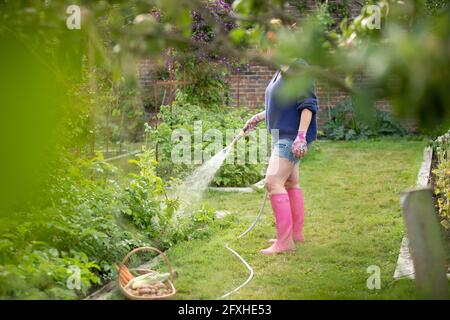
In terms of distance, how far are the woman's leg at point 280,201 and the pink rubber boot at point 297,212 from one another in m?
0.25

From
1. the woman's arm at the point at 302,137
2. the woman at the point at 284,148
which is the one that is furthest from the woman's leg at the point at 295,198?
the woman's arm at the point at 302,137

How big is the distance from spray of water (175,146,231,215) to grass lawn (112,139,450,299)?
171 millimetres

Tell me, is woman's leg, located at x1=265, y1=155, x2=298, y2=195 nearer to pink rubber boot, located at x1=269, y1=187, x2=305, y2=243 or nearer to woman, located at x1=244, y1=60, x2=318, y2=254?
woman, located at x1=244, y1=60, x2=318, y2=254

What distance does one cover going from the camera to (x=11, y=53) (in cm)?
111

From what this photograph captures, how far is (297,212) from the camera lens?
537 cm

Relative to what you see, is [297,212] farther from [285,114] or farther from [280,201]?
[285,114]

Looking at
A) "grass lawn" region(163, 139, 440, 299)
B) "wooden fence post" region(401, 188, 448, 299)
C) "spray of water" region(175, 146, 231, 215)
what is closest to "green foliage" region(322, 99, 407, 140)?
"grass lawn" region(163, 139, 440, 299)

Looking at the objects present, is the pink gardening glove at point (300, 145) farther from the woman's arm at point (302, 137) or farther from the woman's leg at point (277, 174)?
the woman's leg at point (277, 174)

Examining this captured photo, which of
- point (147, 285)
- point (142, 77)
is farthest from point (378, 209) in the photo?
point (142, 77)

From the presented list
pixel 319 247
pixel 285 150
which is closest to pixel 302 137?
pixel 285 150

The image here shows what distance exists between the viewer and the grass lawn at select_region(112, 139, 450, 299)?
163 inches

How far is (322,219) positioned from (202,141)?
248 cm
